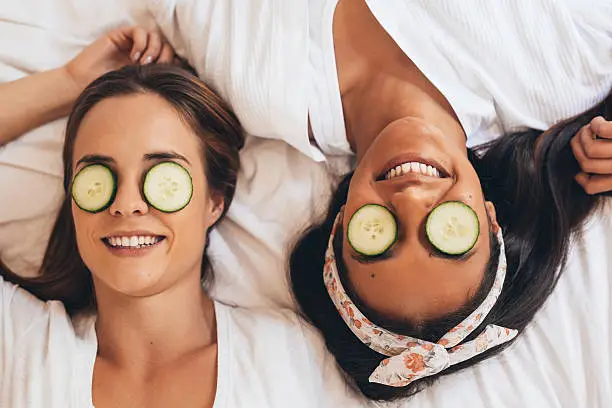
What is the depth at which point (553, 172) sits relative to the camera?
179 cm

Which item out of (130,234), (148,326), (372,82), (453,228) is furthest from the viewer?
(372,82)

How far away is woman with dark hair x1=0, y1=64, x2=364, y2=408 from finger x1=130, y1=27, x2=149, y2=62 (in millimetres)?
106

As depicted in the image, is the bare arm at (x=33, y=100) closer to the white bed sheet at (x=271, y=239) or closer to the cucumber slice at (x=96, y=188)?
the white bed sheet at (x=271, y=239)

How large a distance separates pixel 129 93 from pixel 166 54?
0.26m

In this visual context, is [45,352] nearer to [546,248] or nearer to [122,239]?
[122,239]

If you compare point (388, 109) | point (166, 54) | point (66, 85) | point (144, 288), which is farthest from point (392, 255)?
point (66, 85)

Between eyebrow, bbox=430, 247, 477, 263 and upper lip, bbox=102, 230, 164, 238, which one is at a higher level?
upper lip, bbox=102, 230, 164, 238

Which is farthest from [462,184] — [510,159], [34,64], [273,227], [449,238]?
[34,64]

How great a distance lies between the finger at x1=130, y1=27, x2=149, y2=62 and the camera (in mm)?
1763

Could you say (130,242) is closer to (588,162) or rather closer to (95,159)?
→ (95,159)

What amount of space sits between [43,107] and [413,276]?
100cm

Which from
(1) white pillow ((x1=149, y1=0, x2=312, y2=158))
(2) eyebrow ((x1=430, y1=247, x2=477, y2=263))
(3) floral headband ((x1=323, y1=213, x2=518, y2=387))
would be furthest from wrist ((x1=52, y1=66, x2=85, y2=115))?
(2) eyebrow ((x1=430, y1=247, x2=477, y2=263))

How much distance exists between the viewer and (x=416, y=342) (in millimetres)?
1517

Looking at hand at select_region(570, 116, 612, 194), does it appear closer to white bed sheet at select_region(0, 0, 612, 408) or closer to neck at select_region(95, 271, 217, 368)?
white bed sheet at select_region(0, 0, 612, 408)
